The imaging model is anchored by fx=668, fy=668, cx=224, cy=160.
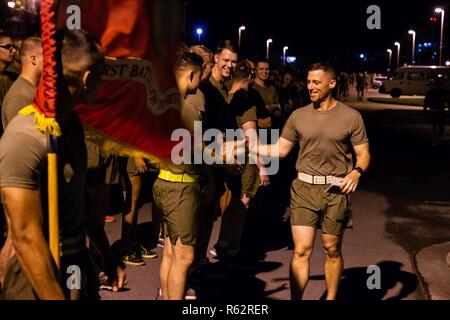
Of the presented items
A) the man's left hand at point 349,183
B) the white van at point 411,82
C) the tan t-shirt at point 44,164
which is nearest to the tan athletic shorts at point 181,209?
the man's left hand at point 349,183

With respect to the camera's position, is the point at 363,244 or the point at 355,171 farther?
the point at 363,244

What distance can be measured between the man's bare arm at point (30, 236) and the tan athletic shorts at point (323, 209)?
305 centimetres

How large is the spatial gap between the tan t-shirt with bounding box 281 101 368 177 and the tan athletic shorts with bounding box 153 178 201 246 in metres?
1.03

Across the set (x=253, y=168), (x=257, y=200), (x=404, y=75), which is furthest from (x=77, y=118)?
(x=404, y=75)

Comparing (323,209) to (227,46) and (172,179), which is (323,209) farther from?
(227,46)

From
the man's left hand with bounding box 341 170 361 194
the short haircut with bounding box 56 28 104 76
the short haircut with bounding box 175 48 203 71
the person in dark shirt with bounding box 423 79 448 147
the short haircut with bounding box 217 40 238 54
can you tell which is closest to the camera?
the short haircut with bounding box 56 28 104 76

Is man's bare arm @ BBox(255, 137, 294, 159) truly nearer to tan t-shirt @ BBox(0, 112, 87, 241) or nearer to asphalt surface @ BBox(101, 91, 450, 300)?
asphalt surface @ BBox(101, 91, 450, 300)

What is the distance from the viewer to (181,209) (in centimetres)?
480

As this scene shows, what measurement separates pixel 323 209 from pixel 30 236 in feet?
10.5

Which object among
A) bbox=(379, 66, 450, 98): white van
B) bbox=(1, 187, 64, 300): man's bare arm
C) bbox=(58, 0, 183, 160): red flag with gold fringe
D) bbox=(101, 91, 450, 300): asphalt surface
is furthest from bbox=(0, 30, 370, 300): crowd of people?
bbox=(379, 66, 450, 98): white van

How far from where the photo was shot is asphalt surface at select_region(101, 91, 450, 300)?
599cm

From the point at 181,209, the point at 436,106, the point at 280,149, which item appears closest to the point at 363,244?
the point at 280,149

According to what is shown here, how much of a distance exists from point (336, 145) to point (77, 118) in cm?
275

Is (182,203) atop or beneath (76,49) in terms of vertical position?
beneath
